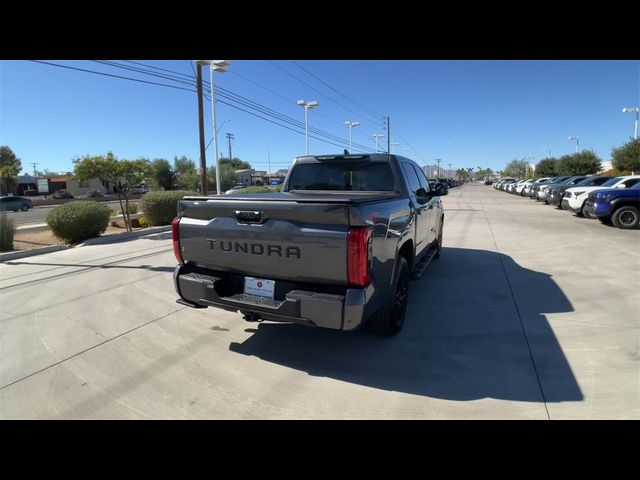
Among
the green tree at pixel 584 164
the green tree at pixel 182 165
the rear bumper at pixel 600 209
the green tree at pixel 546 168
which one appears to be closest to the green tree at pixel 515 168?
the green tree at pixel 546 168

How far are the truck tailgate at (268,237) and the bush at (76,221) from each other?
903cm

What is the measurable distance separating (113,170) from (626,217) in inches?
703

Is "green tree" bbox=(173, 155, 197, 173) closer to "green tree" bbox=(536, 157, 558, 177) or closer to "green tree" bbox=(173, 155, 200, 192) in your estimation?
"green tree" bbox=(173, 155, 200, 192)

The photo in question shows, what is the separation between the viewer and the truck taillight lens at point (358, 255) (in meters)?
2.87

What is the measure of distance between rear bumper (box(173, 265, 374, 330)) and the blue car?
531 inches

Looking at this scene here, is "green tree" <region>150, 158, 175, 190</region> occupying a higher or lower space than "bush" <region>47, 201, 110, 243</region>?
higher

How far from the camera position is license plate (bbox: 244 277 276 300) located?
3281mm

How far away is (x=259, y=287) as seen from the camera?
10.9 feet

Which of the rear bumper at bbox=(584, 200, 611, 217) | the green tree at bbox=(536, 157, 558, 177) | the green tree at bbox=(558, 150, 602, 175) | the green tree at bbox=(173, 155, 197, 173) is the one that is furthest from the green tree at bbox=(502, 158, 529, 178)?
the rear bumper at bbox=(584, 200, 611, 217)

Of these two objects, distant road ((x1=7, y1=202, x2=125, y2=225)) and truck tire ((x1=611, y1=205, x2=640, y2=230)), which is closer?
truck tire ((x1=611, y1=205, x2=640, y2=230))

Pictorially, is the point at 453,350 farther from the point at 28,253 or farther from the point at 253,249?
the point at 28,253

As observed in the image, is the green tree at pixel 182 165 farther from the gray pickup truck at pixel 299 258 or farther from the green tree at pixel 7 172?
the gray pickup truck at pixel 299 258
